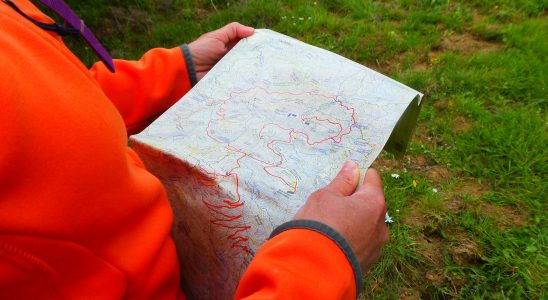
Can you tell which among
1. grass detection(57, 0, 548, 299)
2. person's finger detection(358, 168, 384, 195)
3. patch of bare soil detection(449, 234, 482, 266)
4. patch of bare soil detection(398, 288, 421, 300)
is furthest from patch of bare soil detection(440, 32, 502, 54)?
person's finger detection(358, 168, 384, 195)

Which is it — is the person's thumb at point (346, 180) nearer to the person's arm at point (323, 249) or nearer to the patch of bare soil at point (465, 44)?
the person's arm at point (323, 249)

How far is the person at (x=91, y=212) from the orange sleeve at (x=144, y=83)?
30cm

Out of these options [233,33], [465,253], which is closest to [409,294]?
[465,253]

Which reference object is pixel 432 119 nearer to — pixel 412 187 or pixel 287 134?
pixel 412 187

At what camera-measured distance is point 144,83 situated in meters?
1.19

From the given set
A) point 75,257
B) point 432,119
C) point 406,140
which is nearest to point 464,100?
point 432,119

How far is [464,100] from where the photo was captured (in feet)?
7.11

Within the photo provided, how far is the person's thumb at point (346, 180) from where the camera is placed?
2.90 feet

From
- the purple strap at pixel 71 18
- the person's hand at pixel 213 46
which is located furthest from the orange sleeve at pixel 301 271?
the person's hand at pixel 213 46

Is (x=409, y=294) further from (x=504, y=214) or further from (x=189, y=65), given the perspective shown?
(x=189, y=65)

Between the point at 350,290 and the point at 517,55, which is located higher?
the point at 350,290

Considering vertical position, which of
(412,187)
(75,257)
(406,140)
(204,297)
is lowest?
(412,187)

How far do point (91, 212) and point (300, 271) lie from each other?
0.36 metres

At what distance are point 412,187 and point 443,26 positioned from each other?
4.24ft
